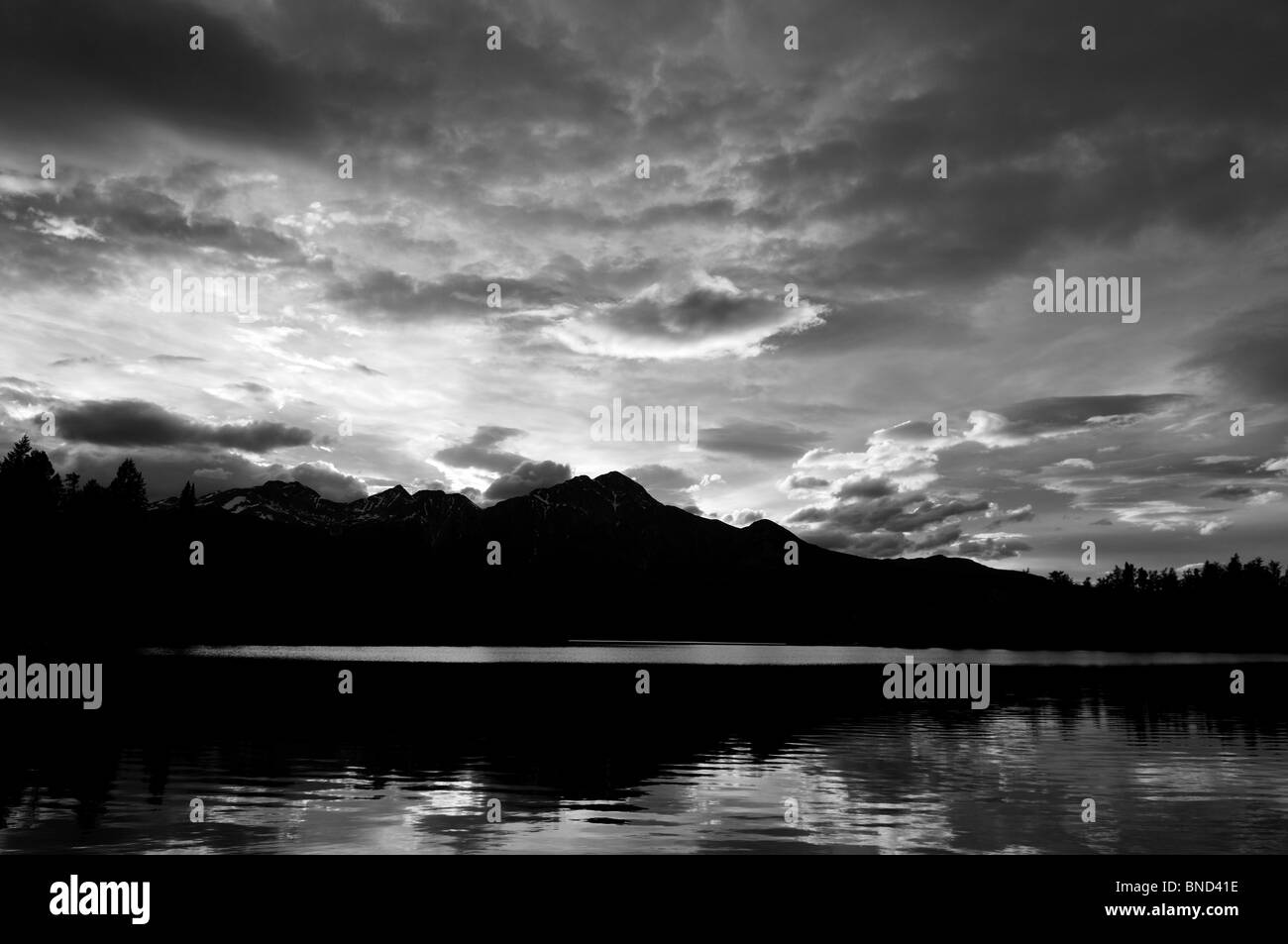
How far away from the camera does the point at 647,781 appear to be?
3831 centimetres

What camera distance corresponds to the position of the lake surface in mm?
26406

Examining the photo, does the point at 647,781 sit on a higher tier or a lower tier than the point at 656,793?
lower

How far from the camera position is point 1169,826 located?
96.8 feet

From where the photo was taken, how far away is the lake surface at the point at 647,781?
1040 inches

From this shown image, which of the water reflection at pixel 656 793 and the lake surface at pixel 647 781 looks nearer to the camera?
the water reflection at pixel 656 793

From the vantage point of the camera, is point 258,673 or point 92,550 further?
point 92,550

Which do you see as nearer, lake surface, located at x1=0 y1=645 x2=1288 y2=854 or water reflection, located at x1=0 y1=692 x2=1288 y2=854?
water reflection, located at x1=0 y1=692 x2=1288 y2=854

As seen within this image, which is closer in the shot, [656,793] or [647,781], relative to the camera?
[656,793]
